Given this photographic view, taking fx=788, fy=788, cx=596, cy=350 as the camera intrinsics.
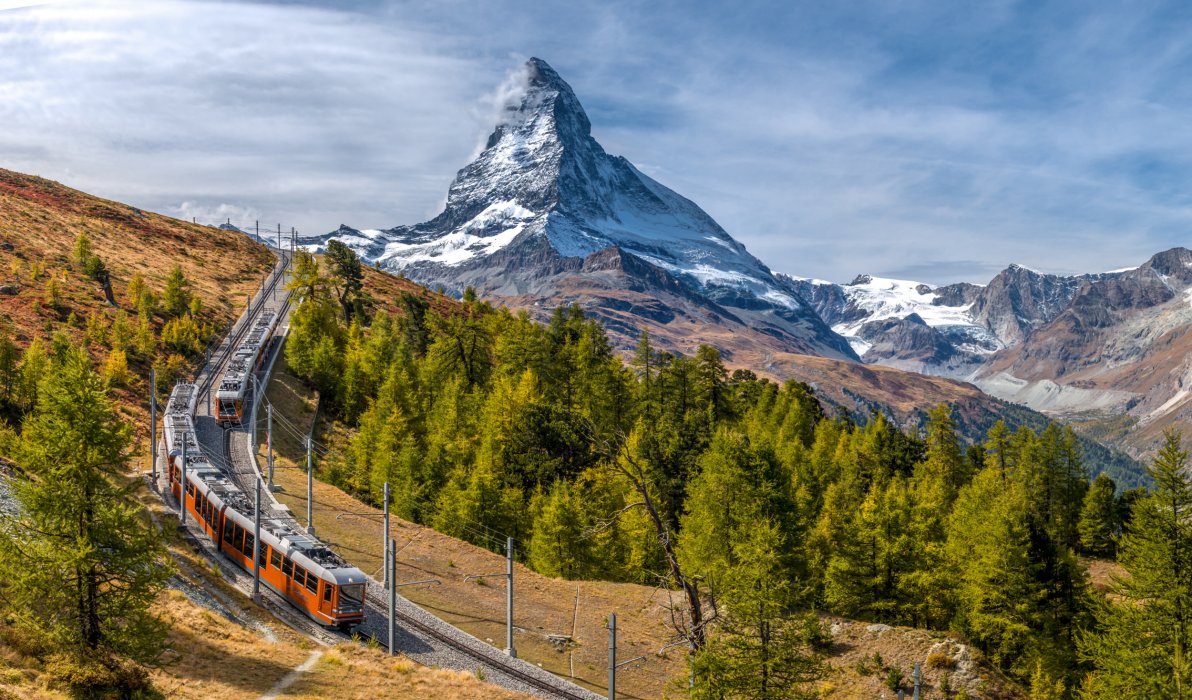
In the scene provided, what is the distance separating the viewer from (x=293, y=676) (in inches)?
1156

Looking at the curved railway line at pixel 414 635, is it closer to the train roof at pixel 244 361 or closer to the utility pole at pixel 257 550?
the utility pole at pixel 257 550

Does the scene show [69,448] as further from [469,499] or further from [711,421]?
[711,421]

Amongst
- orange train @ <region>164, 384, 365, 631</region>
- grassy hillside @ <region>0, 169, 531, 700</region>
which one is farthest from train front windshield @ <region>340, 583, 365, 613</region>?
grassy hillside @ <region>0, 169, 531, 700</region>

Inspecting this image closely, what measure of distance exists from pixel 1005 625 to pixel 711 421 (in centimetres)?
3019

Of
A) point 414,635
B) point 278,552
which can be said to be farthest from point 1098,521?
point 278,552

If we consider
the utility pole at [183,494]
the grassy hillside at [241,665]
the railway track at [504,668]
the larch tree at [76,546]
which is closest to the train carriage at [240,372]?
the utility pole at [183,494]

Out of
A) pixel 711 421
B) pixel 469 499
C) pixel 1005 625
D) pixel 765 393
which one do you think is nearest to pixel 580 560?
pixel 469 499

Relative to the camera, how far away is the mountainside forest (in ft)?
111

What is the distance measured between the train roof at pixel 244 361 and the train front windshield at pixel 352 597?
3942 centimetres

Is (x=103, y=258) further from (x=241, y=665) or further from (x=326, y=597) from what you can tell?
(x=241, y=665)

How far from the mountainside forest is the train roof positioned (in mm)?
→ 4358

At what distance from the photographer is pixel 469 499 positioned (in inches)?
2266

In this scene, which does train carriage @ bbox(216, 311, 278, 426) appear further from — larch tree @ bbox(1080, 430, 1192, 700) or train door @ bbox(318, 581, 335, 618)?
larch tree @ bbox(1080, 430, 1192, 700)

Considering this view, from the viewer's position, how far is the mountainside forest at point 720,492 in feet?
111
